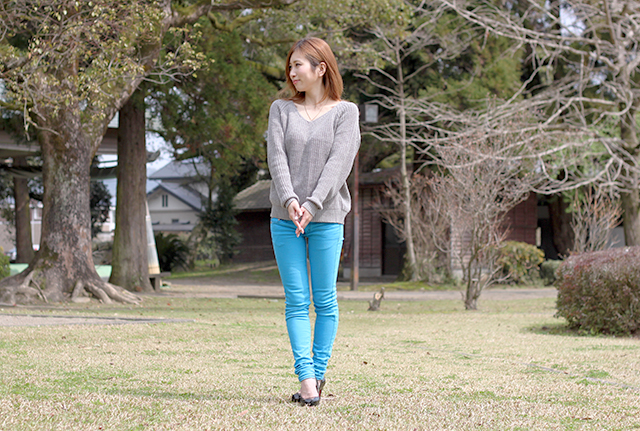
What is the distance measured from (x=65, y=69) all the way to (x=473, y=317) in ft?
24.9

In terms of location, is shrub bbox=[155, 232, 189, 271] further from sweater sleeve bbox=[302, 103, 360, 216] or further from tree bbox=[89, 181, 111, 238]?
sweater sleeve bbox=[302, 103, 360, 216]

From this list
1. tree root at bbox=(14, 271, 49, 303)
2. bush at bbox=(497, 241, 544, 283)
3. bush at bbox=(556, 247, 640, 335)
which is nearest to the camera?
bush at bbox=(556, 247, 640, 335)

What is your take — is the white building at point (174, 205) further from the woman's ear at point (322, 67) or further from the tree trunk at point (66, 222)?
the woman's ear at point (322, 67)

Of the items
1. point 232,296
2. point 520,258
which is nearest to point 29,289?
point 232,296

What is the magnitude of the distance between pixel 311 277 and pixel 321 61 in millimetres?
1127

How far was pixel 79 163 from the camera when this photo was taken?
40.0 ft

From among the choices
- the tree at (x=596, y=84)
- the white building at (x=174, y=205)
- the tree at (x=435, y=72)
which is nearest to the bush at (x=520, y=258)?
the tree at (x=435, y=72)

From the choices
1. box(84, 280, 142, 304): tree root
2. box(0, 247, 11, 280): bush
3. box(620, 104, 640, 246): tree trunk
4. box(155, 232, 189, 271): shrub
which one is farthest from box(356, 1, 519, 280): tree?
box(155, 232, 189, 271): shrub

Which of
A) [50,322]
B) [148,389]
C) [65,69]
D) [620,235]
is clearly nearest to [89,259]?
[65,69]

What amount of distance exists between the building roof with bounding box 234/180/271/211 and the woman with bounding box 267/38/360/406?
28.0 metres

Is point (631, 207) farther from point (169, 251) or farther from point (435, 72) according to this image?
point (169, 251)

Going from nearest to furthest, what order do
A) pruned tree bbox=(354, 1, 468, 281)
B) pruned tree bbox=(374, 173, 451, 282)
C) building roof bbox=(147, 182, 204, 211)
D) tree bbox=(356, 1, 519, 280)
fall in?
pruned tree bbox=(354, 1, 468, 281), tree bbox=(356, 1, 519, 280), pruned tree bbox=(374, 173, 451, 282), building roof bbox=(147, 182, 204, 211)

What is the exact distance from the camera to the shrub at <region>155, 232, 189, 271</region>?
27344 millimetres

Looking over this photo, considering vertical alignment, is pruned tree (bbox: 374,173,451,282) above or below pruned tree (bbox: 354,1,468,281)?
below
